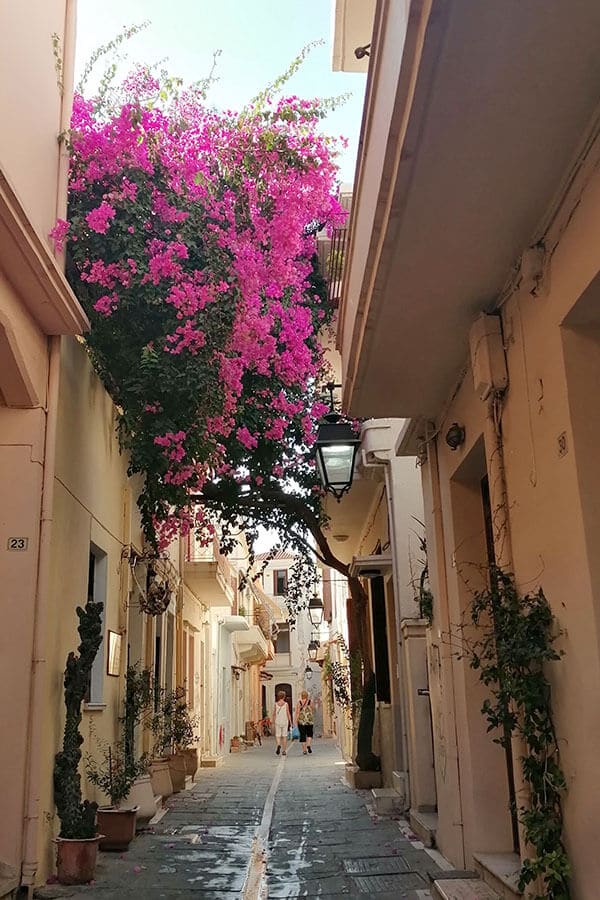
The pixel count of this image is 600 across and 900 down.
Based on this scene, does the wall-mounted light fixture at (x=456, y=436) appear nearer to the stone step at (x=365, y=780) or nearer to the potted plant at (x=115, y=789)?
the potted plant at (x=115, y=789)

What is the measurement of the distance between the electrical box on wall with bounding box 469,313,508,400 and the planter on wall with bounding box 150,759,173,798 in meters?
8.16

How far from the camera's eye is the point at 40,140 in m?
6.96

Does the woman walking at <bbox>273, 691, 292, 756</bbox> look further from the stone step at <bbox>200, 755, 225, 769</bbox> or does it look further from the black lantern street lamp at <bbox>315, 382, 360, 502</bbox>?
the black lantern street lamp at <bbox>315, 382, 360, 502</bbox>

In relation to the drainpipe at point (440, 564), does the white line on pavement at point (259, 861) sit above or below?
below

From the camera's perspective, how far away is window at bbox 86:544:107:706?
28.7 ft

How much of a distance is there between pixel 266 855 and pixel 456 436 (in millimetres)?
4239

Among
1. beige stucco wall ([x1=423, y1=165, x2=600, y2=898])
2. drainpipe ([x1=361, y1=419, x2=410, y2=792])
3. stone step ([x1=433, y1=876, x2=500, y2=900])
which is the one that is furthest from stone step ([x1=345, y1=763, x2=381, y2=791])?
beige stucco wall ([x1=423, y1=165, x2=600, y2=898])

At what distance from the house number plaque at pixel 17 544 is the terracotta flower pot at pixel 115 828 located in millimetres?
2925

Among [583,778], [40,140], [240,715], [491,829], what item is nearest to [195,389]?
[40,140]

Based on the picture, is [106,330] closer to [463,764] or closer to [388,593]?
[463,764]

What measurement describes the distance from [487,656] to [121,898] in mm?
3421

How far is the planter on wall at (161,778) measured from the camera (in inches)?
443

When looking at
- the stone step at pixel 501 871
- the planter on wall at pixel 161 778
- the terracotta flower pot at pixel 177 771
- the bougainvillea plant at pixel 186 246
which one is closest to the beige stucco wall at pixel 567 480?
the stone step at pixel 501 871

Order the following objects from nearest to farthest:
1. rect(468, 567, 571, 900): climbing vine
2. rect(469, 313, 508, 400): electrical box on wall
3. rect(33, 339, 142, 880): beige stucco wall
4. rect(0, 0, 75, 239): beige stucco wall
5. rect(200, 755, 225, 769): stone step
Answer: rect(468, 567, 571, 900): climbing vine, rect(469, 313, 508, 400): electrical box on wall, rect(0, 0, 75, 239): beige stucco wall, rect(33, 339, 142, 880): beige stucco wall, rect(200, 755, 225, 769): stone step
